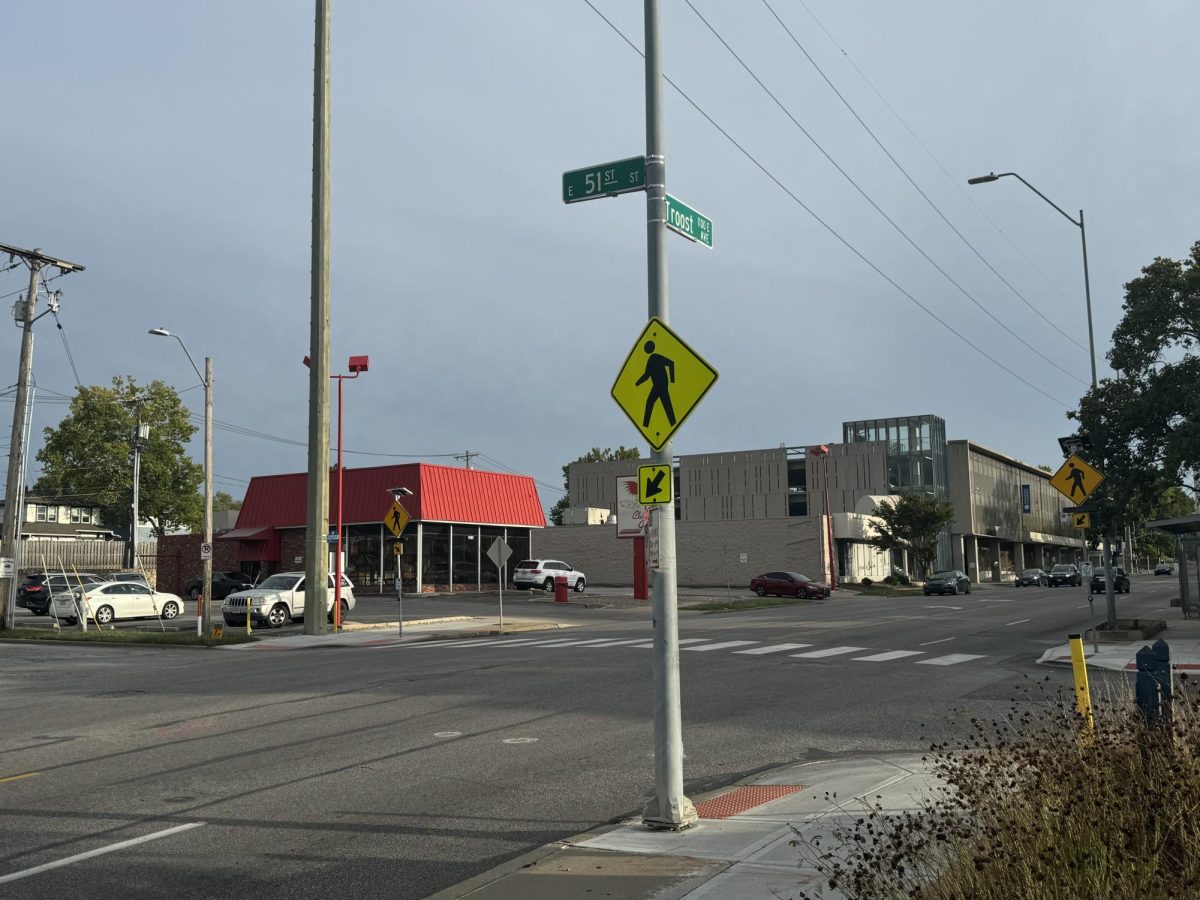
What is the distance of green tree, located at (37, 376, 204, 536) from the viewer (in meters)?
74.4

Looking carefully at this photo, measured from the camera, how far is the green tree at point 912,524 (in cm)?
6419

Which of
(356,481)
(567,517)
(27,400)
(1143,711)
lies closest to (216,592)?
(356,481)

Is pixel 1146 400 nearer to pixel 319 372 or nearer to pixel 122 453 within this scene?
pixel 319 372

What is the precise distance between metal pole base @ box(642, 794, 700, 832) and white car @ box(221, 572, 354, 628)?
26433 mm

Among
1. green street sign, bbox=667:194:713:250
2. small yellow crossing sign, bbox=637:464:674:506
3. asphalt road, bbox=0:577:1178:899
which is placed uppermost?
green street sign, bbox=667:194:713:250

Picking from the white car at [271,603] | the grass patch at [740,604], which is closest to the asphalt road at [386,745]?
the white car at [271,603]

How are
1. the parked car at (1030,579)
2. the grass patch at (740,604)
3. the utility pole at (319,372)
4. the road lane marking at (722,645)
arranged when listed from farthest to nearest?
1. the parked car at (1030,579)
2. the grass patch at (740,604)
3. the utility pole at (319,372)
4. the road lane marking at (722,645)

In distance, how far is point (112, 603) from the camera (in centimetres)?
3516

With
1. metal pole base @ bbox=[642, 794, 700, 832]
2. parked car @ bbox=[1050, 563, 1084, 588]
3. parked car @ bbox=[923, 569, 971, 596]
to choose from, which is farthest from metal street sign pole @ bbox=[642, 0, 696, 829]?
parked car @ bbox=[1050, 563, 1084, 588]

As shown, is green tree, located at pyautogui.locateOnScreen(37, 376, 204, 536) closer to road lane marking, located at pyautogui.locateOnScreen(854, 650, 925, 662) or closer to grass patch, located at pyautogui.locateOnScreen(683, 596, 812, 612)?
grass patch, located at pyautogui.locateOnScreen(683, 596, 812, 612)

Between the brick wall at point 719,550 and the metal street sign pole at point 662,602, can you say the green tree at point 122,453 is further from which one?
the metal street sign pole at point 662,602

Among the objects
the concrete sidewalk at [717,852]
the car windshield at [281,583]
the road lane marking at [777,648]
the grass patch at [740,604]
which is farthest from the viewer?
the grass patch at [740,604]

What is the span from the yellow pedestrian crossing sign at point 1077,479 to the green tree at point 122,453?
6793 cm

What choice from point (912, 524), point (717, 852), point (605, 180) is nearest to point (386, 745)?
point (717, 852)
